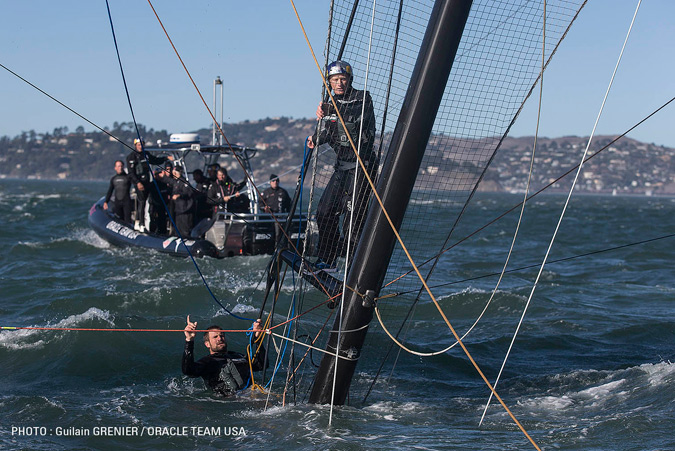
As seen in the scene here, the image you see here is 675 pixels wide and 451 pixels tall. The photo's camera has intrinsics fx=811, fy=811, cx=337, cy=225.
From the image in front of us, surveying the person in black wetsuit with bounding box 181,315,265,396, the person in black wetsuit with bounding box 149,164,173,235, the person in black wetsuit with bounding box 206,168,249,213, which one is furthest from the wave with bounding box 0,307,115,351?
the person in black wetsuit with bounding box 149,164,173,235

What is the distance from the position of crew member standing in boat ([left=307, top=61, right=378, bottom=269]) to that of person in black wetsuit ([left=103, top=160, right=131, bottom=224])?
1147 cm

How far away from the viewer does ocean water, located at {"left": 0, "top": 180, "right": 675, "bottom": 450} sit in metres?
5.87

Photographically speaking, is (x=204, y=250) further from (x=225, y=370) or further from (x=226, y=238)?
(x=225, y=370)

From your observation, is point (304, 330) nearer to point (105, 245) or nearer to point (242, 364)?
point (242, 364)

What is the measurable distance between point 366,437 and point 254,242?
31.5 feet

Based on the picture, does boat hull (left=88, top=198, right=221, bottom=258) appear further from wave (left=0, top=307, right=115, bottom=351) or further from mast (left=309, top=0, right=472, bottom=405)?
mast (left=309, top=0, right=472, bottom=405)

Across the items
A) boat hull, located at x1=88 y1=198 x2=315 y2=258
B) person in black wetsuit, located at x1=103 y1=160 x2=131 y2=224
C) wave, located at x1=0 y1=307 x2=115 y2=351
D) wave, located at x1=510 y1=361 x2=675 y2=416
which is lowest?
wave, located at x1=0 y1=307 x2=115 y2=351

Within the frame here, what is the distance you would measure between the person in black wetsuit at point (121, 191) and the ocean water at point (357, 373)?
1.55 metres

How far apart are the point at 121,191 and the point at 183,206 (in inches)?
86.5

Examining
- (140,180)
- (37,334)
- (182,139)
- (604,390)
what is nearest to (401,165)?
(604,390)

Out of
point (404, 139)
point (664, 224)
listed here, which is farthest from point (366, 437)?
point (664, 224)

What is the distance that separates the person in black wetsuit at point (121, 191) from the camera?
1745 cm

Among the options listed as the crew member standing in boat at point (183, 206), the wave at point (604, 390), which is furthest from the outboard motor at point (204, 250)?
the wave at point (604, 390)

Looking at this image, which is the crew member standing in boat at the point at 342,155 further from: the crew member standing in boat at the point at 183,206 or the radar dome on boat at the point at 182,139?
the radar dome on boat at the point at 182,139
